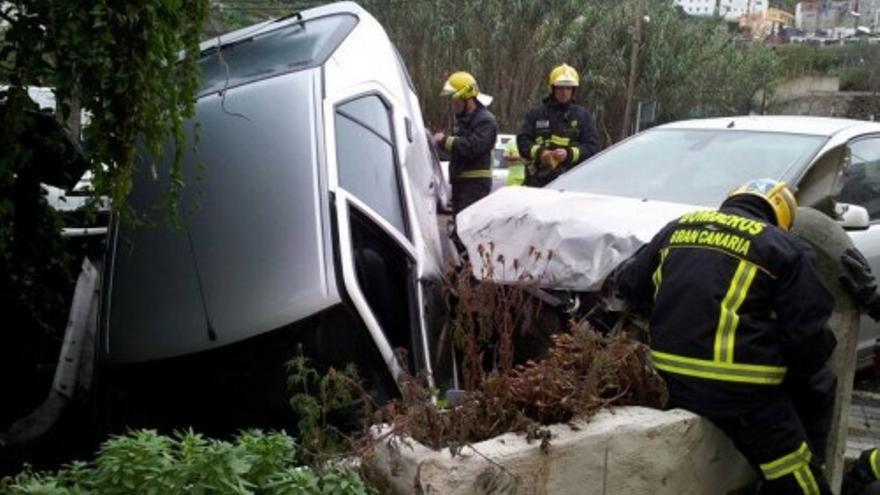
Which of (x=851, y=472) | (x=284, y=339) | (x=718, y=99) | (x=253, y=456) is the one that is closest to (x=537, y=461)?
(x=253, y=456)

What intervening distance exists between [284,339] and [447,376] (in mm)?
772

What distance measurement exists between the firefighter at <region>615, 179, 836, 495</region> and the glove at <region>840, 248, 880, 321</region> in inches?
17.0

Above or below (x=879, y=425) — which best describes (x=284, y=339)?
above

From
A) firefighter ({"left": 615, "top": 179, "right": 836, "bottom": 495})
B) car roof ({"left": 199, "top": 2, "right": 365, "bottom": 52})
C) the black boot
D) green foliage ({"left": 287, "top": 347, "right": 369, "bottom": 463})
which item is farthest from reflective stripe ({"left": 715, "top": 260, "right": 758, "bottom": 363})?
car roof ({"left": 199, "top": 2, "right": 365, "bottom": 52})

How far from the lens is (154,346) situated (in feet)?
11.2

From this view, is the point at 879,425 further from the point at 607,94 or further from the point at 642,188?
the point at 607,94

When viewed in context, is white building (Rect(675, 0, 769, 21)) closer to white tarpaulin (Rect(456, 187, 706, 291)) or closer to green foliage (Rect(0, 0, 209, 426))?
white tarpaulin (Rect(456, 187, 706, 291))

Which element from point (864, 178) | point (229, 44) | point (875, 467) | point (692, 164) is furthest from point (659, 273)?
point (864, 178)

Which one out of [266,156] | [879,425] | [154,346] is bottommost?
[879,425]

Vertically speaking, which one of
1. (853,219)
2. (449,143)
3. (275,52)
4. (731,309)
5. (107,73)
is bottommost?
(449,143)

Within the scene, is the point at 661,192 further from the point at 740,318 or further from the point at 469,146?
the point at 469,146

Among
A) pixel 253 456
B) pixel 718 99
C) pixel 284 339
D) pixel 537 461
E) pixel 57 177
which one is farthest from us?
pixel 718 99

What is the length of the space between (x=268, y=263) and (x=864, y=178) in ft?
12.3

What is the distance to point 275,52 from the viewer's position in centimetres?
459
